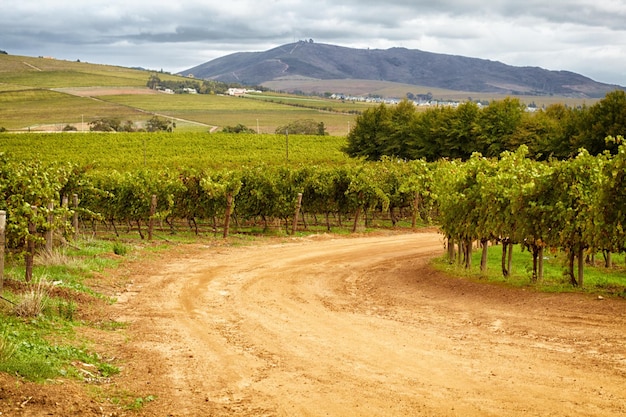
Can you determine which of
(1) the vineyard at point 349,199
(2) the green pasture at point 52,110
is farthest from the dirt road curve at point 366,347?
(2) the green pasture at point 52,110

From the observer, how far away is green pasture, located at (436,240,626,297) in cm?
1609

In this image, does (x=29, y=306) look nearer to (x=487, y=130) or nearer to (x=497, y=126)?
(x=487, y=130)

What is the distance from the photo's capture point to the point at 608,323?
12.7 m

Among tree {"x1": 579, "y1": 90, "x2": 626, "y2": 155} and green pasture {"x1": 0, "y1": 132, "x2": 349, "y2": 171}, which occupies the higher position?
tree {"x1": 579, "y1": 90, "x2": 626, "y2": 155}

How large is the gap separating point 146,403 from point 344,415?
228 cm

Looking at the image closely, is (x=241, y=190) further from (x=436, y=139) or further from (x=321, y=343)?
(x=436, y=139)

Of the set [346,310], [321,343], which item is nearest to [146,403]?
[321,343]

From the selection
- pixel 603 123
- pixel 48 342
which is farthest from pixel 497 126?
pixel 48 342

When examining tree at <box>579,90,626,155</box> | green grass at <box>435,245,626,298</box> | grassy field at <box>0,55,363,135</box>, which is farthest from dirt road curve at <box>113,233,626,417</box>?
grassy field at <box>0,55,363,135</box>

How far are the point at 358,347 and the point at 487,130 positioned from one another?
48945 millimetres

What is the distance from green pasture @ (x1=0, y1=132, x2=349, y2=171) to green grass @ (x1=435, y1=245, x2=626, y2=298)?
143 feet

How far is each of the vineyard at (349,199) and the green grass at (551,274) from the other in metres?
0.32

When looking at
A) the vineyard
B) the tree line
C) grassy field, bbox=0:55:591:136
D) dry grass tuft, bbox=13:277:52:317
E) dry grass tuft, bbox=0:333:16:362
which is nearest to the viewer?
dry grass tuft, bbox=0:333:16:362

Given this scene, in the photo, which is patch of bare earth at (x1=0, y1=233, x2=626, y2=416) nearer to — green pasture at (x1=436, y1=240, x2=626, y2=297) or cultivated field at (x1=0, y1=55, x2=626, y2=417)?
cultivated field at (x1=0, y1=55, x2=626, y2=417)
